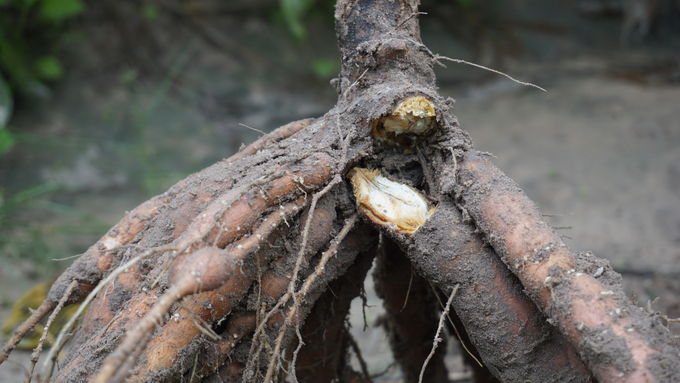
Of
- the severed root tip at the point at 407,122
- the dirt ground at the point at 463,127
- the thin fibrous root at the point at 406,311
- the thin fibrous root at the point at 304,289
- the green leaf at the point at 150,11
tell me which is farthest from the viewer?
the green leaf at the point at 150,11

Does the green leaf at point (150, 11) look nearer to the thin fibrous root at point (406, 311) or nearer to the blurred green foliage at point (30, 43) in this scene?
the blurred green foliage at point (30, 43)

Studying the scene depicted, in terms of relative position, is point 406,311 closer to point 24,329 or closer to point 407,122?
point 407,122

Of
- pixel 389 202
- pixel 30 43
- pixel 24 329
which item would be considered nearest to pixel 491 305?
pixel 389 202

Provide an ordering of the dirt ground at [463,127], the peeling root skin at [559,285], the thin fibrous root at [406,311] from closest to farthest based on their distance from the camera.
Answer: the peeling root skin at [559,285] < the thin fibrous root at [406,311] < the dirt ground at [463,127]

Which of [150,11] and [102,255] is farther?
[150,11]

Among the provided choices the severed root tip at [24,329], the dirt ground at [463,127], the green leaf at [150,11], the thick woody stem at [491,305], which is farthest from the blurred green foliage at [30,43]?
the thick woody stem at [491,305]

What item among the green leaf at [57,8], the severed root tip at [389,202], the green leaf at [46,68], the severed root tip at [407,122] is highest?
the green leaf at [57,8]

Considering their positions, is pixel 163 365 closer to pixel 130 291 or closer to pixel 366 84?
pixel 130 291
